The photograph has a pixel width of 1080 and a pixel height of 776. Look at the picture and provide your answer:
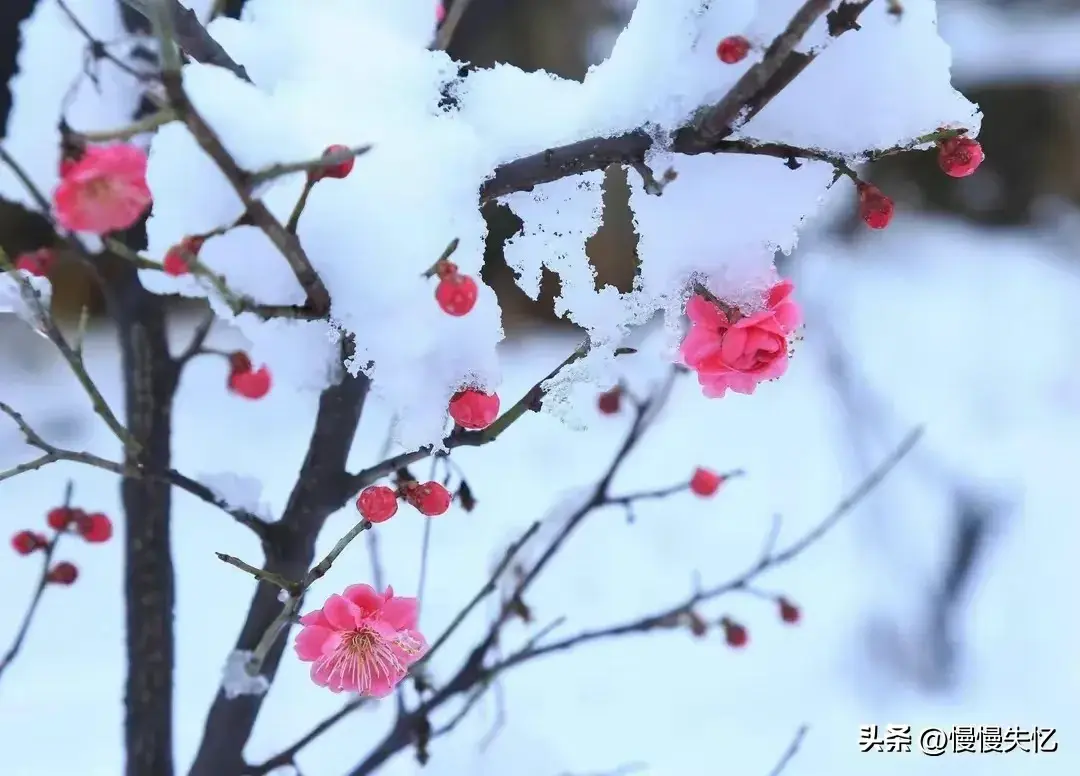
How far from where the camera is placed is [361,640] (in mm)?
550

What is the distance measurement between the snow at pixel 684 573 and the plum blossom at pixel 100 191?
2.21ft

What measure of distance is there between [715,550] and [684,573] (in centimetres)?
12

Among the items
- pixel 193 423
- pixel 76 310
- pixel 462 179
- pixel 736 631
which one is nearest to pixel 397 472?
pixel 462 179

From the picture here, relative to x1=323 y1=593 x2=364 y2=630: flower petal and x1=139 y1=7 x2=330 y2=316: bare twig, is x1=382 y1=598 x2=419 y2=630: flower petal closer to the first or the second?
x1=323 y1=593 x2=364 y2=630: flower petal

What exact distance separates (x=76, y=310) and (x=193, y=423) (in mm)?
689

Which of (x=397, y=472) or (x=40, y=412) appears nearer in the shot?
(x=397, y=472)

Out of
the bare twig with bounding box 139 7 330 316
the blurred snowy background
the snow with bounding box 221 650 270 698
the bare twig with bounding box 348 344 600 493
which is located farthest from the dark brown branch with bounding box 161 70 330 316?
the blurred snowy background

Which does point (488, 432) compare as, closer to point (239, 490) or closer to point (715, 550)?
point (239, 490)

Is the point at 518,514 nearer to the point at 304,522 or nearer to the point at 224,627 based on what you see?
the point at 224,627

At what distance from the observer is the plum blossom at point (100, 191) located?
36 cm

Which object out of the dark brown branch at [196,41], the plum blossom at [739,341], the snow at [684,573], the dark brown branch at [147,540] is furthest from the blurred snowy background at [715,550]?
the plum blossom at [739,341]

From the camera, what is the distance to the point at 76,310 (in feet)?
9.16

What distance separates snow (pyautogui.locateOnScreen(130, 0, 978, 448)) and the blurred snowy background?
49 centimetres

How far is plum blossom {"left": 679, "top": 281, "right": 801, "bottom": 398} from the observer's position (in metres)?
0.48
